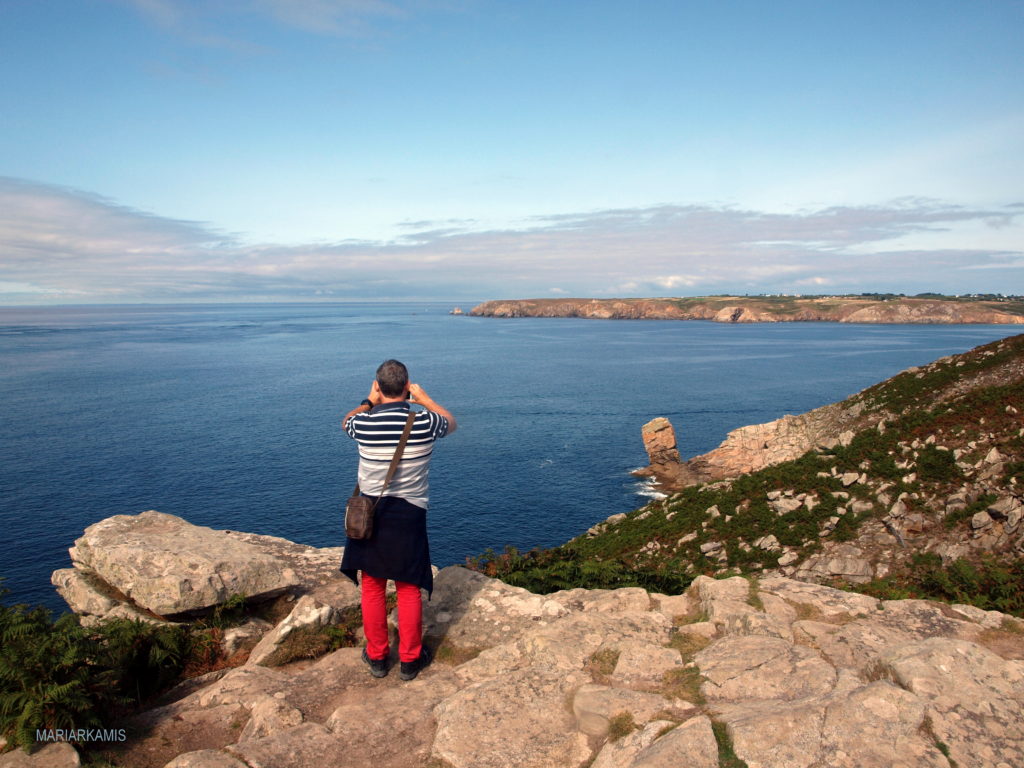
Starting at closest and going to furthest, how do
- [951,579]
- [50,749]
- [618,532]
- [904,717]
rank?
[904,717], [50,749], [951,579], [618,532]

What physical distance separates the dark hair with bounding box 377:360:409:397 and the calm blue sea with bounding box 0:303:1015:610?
29.1m

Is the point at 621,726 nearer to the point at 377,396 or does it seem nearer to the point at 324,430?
the point at 377,396

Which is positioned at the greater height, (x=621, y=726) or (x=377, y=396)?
(x=377, y=396)

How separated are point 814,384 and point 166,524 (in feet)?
301

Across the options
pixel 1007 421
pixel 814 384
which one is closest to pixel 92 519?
pixel 1007 421

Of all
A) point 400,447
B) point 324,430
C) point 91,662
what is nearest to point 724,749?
point 400,447

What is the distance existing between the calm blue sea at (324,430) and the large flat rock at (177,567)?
21909mm

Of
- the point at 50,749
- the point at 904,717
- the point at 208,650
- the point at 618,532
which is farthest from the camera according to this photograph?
the point at 618,532

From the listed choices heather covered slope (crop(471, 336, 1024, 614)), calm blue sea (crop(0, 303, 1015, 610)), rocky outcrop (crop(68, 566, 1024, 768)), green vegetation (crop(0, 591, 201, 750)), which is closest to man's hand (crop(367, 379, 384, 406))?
rocky outcrop (crop(68, 566, 1024, 768))

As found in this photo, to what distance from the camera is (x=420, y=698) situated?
6.35 meters

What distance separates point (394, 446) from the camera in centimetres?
638

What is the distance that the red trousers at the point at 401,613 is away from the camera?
6.75 m

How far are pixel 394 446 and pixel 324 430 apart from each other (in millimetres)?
57215

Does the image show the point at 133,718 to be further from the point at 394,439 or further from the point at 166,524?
the point at 166,524
